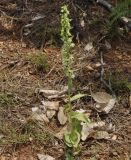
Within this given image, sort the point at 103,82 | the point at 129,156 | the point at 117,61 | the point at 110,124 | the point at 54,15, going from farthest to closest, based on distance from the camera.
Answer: the point at 54,15, the point at 117,61, the point at 103,82, the point at 110,124, the point at 129,156

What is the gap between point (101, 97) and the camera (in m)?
3.64

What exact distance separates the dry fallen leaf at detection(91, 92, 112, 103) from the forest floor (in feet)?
0.15

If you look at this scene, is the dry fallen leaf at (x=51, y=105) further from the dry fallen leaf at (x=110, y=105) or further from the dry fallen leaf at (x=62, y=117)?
the dry fallen leaf at (x=110, y=105)

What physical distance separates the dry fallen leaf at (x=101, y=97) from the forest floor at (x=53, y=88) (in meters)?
0.04

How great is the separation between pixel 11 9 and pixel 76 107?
151 cm

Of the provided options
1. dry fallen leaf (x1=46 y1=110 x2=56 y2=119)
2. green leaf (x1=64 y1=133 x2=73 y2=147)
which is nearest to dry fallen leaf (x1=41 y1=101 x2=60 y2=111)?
dry fallen leaf (x1=46 y1=110 x2=56 y2=119)

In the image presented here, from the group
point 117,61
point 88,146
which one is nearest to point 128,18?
point 117,61

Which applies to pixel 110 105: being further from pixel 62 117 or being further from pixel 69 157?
pixel 69 157

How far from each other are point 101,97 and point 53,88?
40cm

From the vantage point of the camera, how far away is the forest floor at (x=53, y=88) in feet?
10.8

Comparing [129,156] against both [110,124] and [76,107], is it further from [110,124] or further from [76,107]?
[76,107]

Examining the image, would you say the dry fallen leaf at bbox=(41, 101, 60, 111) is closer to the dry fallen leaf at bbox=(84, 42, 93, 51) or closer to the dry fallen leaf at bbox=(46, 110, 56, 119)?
the dry fallen leaf at bbox=(46, 110, 56, 119)

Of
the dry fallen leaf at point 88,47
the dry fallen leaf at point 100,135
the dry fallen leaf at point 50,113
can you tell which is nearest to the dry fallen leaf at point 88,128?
the dry fallen leaf at point 100,135

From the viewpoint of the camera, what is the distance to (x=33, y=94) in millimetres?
3676
